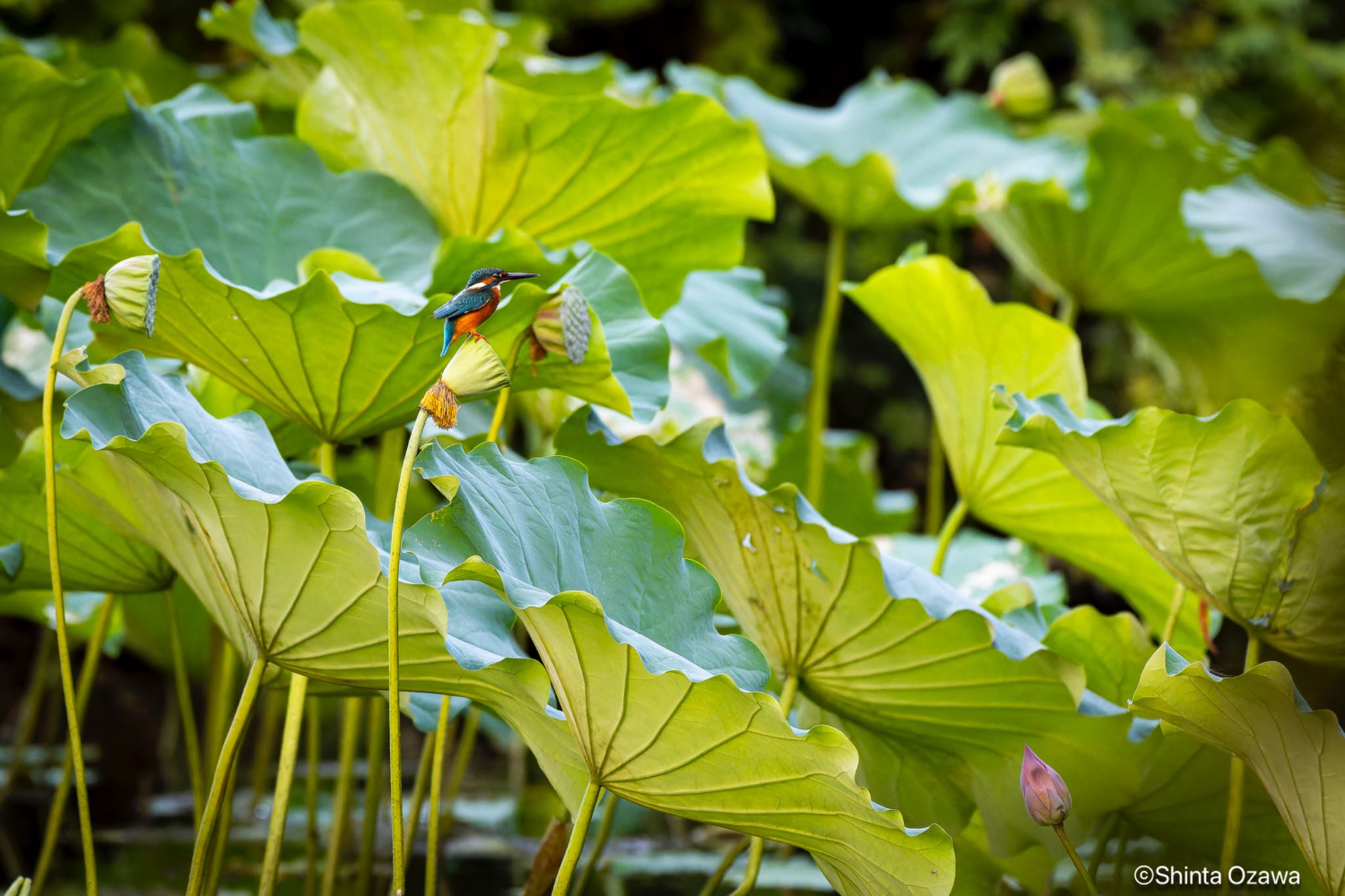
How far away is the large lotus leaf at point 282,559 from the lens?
67 cm

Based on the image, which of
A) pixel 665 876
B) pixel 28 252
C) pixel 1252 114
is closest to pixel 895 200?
pixel 665 876

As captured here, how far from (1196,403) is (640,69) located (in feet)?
6.50

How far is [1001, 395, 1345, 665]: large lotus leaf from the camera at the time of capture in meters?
0.85

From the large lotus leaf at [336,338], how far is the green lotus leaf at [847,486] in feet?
3.16

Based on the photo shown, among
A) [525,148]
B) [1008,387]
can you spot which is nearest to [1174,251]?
[1008,387]

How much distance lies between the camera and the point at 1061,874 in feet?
4.30

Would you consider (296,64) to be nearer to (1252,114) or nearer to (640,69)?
(640,69)

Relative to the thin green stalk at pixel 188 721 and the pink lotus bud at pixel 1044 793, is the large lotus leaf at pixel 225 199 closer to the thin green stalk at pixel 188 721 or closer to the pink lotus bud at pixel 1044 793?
the thin green stalk at pixel 188 721

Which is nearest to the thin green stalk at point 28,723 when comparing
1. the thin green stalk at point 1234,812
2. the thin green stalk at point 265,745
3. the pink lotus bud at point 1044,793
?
the thin green stalk at point 265,745

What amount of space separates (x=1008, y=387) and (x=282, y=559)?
835 millimetres

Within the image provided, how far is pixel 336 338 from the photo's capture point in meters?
0.84

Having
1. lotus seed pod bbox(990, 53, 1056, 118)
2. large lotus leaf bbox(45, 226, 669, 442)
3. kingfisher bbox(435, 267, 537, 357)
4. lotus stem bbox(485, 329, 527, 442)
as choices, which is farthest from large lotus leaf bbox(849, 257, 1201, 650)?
lotus seed pod bbox(990, 53, 1056, 118)

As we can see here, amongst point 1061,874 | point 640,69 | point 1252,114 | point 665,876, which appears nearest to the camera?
point 1061,874

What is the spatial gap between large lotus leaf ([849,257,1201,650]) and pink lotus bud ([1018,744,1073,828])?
48 cm
